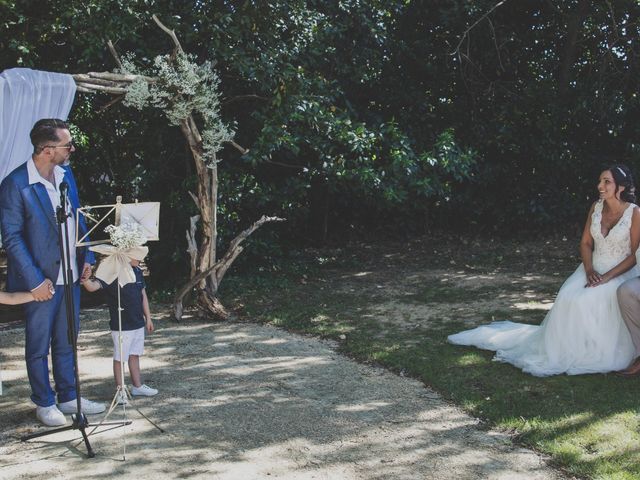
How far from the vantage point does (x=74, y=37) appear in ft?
28.0

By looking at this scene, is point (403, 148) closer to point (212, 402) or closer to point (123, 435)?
point (212, 402)

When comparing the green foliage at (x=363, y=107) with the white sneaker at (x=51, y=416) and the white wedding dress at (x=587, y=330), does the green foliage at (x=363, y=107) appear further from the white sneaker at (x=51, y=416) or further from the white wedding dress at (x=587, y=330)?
the white wedding dress at (x=587, y=330)

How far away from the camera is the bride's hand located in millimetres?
6406

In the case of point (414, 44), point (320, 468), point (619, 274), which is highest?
point (414, 44)

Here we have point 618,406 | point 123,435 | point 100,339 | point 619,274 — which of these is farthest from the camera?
point 100,339

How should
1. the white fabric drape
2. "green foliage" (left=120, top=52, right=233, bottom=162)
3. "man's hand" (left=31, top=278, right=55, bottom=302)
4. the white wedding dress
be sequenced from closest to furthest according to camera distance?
"man's hand" (left=31, top=278, right=55, bottom=302)
the white wedding dress
the white fabric drape
"green foliage" (left=120, top=52, right=233, bottom=162)

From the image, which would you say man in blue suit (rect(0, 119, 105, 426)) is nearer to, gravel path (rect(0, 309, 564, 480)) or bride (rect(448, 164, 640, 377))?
gravel path (rect(0, 309, 564, 480))

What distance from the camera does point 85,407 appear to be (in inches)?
216

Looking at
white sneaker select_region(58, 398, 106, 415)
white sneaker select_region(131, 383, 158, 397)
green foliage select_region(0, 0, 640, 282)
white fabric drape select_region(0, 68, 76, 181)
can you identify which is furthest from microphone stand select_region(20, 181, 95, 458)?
green foliage select_region(0, 0, 640, 282)

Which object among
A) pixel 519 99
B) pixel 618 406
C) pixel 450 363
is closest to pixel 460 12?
pixel 519 99

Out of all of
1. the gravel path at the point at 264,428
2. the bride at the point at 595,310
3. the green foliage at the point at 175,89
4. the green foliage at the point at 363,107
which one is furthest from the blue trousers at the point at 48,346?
the bride at the point at 595,310

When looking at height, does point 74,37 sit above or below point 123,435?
above

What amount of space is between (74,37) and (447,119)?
22.1 feet

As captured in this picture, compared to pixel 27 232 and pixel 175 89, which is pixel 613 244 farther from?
pixel 27 232
